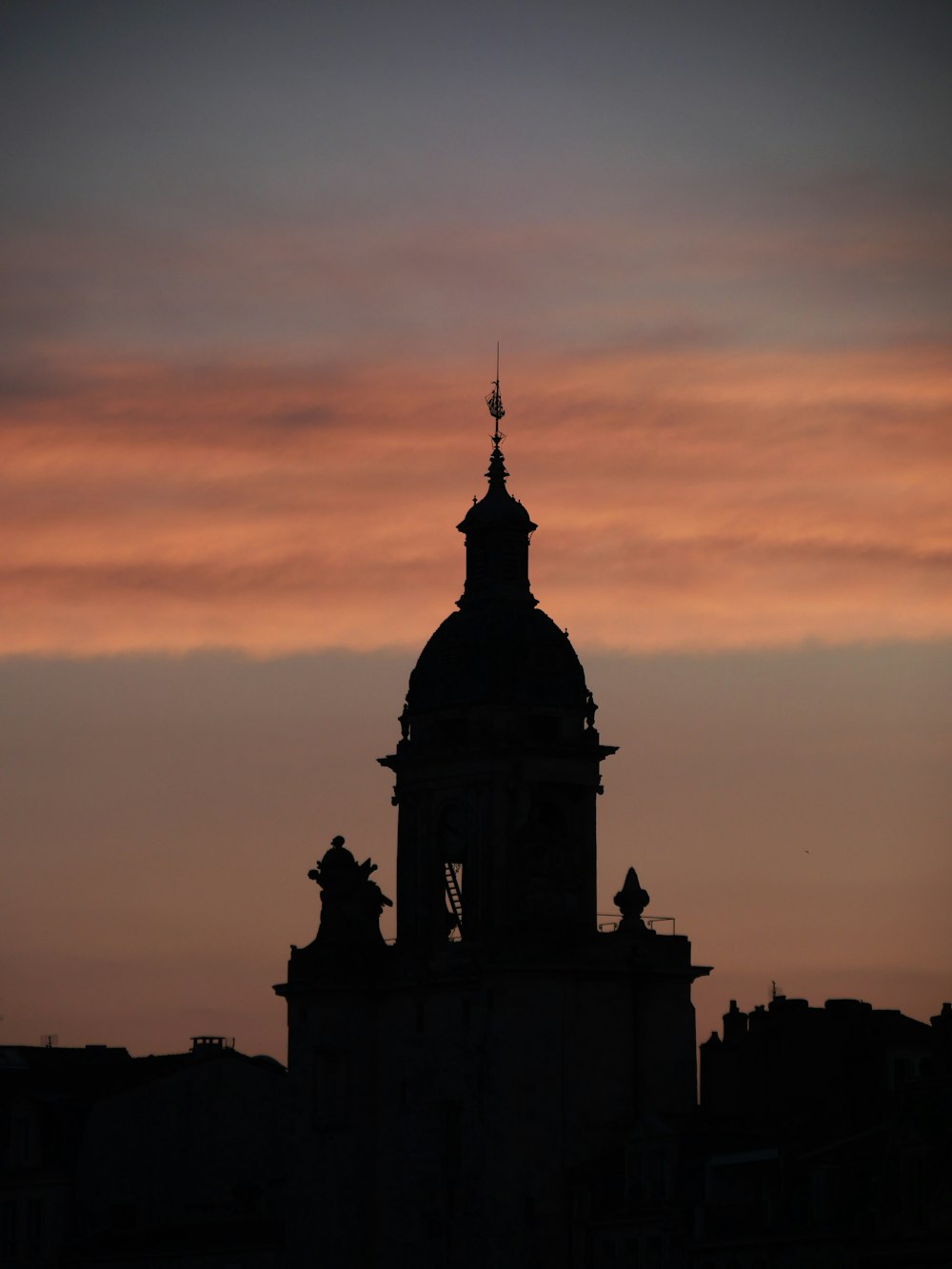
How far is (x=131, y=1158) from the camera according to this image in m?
149

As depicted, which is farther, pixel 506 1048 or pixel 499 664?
pixel 499 664

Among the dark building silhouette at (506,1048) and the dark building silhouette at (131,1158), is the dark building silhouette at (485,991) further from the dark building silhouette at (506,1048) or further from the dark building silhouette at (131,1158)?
the dark building silhouette at (131,1158)

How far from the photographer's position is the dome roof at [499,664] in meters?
135

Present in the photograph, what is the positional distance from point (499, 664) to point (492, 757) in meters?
3.62

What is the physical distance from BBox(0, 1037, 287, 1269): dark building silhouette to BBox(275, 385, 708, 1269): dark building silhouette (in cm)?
936

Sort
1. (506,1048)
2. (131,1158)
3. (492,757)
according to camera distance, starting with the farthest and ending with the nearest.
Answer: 1. (131,1158)
2. (492,757)
3. (506,1048)

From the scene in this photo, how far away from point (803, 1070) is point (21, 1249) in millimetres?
33849

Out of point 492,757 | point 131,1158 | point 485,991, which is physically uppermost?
point 492,757

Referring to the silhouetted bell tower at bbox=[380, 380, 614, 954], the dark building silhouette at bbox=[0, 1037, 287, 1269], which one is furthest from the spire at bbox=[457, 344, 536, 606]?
the dark building silhouette at bbox=[0, 1037, 287, 1269]

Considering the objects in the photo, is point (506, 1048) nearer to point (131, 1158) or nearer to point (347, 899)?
point (347, 899)

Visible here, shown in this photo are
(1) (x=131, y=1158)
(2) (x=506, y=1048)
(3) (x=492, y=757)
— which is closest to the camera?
(2) (x=506, y=1048)

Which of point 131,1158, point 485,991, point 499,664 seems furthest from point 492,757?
point 131,1158

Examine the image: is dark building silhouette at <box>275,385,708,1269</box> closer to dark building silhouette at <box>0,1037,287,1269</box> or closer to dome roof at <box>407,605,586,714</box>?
dome roof at <box>407,605,586,714</box>

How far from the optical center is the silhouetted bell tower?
13325cm
